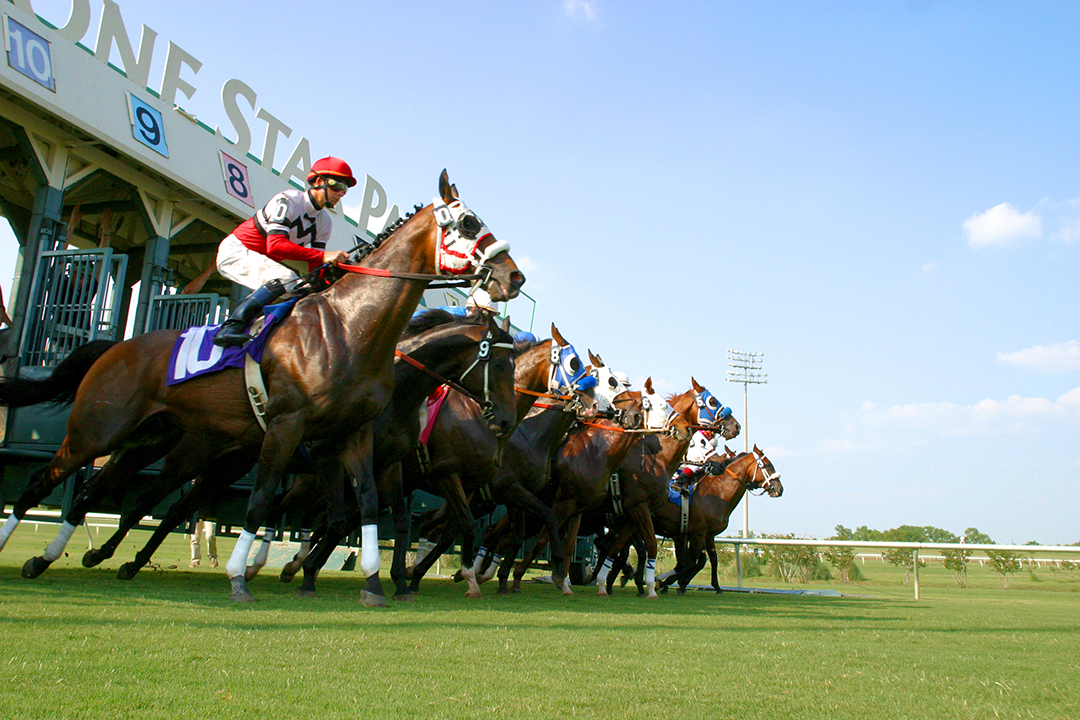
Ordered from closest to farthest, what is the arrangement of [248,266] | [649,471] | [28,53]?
[248,266], [28,53], [649,471]

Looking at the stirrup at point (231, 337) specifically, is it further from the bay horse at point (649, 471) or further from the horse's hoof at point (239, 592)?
the bay horse at point (649, 471)

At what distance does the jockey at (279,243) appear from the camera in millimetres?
5656

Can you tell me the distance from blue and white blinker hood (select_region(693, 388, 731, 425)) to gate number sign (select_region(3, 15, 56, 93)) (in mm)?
9549

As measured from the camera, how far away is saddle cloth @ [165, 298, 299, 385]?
5.63 meters

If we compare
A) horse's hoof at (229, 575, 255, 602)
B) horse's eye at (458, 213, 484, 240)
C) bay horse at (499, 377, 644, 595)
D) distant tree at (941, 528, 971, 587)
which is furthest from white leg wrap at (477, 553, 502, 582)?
distant tree at (941, 528, 971, 587)

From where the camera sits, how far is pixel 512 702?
95.7 inches

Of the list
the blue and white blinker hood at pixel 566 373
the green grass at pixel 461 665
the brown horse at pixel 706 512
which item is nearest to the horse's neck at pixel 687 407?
the brown horse at pixel 706 512

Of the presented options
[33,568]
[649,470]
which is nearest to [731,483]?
[649,470]

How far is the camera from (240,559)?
5215 mm

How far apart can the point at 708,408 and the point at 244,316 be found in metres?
8.58

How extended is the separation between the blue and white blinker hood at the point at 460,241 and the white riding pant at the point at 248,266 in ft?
4.23

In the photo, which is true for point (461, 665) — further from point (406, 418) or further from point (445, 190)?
point (406, 418)

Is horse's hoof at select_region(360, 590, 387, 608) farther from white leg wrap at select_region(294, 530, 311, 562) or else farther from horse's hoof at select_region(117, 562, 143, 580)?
white leg wrap at select_region(294, 530, 311, 562)

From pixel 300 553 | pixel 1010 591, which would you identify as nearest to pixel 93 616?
pixel 300 553
